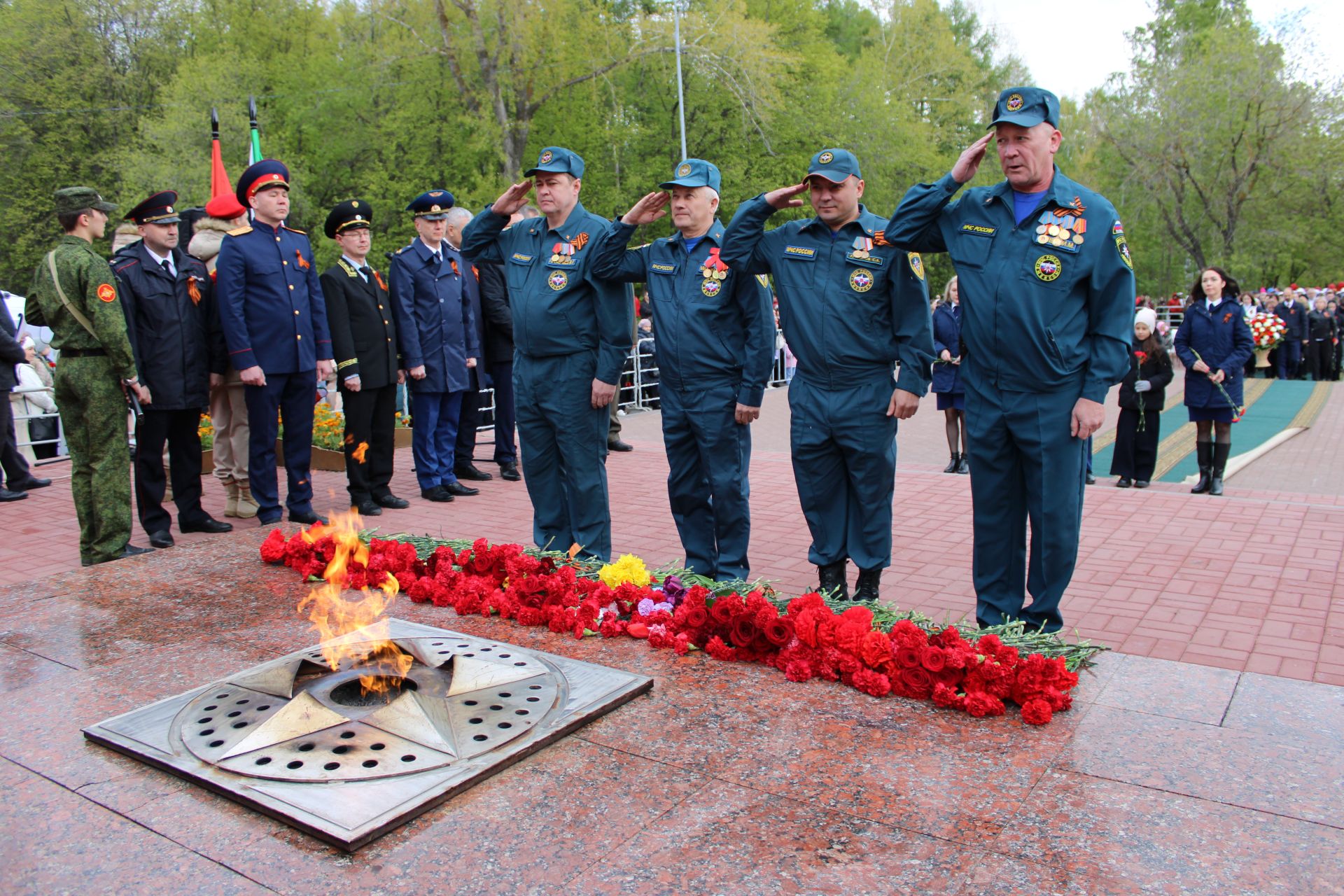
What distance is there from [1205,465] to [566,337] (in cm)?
602

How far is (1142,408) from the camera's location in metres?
8.60

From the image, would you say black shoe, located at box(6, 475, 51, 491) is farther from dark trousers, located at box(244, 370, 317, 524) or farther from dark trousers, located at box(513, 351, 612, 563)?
dark trousers, located at box(513, 351, 612, 563)

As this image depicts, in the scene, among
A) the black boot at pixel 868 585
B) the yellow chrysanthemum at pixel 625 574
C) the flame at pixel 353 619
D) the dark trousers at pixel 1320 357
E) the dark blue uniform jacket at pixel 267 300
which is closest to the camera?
the flame at pixel 353 619

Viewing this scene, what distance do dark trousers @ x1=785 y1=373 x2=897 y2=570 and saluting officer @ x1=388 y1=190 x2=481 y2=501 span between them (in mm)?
3744

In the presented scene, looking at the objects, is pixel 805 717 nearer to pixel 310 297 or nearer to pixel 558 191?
pixel 558 191

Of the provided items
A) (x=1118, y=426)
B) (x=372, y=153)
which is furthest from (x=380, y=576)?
(x=372, y=153)

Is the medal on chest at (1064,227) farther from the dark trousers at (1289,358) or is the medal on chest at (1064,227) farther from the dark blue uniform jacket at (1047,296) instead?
the dark trousers at (1289,358)

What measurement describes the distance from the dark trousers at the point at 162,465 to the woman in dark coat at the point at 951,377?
584 centimetres

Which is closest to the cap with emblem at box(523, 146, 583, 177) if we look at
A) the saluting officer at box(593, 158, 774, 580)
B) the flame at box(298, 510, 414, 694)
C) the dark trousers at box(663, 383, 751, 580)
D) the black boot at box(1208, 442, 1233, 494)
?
the saluting officer at box(593, 158, 774, 580)

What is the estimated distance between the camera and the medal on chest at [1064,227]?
368 cm

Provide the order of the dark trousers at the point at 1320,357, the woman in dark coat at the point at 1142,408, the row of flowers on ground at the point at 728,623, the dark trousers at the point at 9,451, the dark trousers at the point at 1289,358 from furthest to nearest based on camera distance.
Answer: the dark trousers at the point at 1289,358 < the dark trousers at the point at 1320,357 < the woman in dark coat at the point at 1142,408 < the dark trousers at the point at 9,451 < the row of flowers on ground at the point at 728,623

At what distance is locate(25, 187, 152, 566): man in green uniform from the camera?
5.51 metres

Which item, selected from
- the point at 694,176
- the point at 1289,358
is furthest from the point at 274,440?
the point at 1289,358

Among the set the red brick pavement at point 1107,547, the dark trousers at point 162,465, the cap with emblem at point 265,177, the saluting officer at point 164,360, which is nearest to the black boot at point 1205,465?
the red brick pavement at point 1107,547
